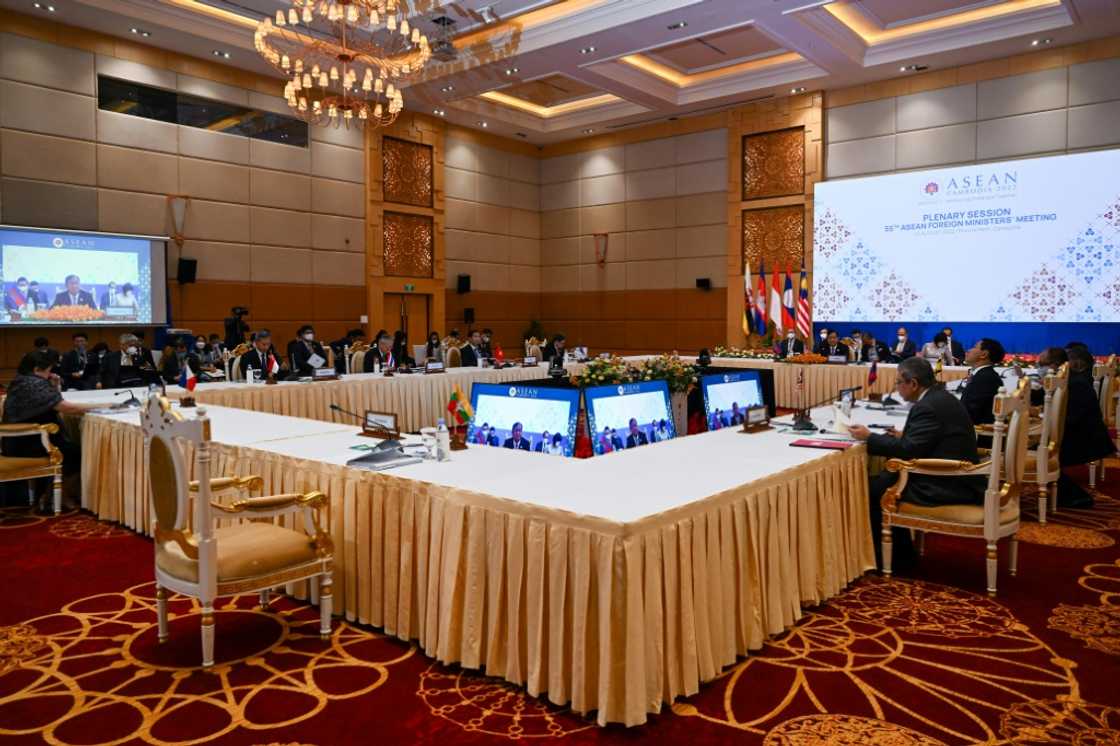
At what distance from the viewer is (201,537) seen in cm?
297

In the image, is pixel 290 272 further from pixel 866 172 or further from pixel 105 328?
pixel 866 172

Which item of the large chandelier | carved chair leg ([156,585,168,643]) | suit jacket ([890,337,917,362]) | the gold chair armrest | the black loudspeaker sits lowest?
carved chair leg ([156,585,168,643])

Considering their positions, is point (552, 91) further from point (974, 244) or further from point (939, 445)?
point (939, 445)

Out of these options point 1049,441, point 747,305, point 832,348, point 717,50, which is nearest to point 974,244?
point 832,348

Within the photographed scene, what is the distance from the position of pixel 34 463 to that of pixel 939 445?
572 cm

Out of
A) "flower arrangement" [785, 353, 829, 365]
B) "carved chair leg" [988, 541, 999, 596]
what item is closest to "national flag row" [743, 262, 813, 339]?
"flower arrangement" [785, 353, 829, 365]

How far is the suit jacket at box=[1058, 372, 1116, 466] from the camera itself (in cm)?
597

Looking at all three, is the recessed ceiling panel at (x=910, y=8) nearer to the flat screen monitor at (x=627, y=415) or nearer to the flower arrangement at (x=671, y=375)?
the flower arrangement at (x=671, y=375)

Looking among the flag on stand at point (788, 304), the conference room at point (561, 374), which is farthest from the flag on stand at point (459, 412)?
the flag on stand at point (788, 304)

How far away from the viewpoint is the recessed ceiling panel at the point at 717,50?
451 inches

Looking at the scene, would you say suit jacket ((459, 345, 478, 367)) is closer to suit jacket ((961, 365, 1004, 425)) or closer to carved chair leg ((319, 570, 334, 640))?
suit jacket ((961, 365, 1004, 425))

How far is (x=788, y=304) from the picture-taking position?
43.8 feet

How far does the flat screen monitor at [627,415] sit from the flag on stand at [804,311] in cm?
A: 850

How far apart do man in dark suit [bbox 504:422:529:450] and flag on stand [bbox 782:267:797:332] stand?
9.66 meters
